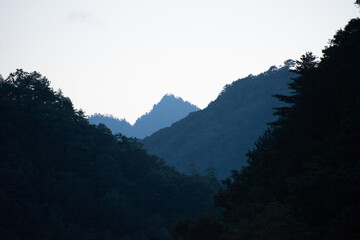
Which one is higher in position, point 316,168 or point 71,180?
point 71,180

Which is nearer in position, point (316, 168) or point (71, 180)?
point (316, 168)

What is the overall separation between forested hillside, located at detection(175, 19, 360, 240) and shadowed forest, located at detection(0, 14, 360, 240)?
6 centimetres

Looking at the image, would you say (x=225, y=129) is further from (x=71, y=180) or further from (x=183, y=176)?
(x=71, y=180)

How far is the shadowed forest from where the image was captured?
1585cm

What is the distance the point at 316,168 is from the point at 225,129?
122 m

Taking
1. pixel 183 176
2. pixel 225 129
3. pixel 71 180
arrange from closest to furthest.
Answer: pixel 71 180 → pixel 183 176 → pixel 225 129

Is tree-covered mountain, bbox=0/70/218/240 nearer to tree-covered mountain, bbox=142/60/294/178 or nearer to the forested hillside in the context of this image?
the forested hillside

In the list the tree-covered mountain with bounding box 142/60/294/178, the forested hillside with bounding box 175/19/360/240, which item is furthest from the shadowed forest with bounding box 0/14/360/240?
Result: the tree-covered mountain with bounding box 142/60/294/178

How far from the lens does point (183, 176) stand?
7181cm

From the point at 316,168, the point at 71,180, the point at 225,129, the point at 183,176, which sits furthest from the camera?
the point at 225,129

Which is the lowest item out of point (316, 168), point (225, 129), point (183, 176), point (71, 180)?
point (316, 168)

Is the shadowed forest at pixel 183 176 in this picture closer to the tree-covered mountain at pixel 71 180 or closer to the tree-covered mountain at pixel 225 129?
the tree-covered mountain at pixel 71 180

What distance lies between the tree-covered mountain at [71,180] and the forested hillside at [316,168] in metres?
27.7

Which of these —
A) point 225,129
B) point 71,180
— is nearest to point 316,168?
point 71,180
